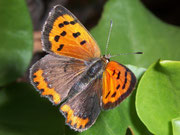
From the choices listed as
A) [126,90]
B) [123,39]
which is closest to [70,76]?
[126,90]

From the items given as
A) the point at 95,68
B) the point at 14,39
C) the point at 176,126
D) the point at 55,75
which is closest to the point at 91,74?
the point at 95,68

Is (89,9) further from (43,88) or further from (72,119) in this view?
(72,119)

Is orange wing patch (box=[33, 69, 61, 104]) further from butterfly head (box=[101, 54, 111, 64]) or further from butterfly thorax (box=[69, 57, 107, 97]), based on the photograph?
butterfly head (box=[101, 54, 111, 64])

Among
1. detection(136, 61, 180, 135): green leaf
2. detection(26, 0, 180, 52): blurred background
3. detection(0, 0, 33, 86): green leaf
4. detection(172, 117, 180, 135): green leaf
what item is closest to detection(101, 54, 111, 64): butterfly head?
detection(136, 61, 180, 135): green leaf

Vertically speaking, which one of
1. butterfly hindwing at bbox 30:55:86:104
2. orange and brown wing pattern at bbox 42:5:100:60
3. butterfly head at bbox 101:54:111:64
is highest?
orange and brown wing pattern at bbox 42:5:100:60

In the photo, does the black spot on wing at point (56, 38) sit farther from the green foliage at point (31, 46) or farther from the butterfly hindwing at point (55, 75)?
the green foliage at point (31, 46)

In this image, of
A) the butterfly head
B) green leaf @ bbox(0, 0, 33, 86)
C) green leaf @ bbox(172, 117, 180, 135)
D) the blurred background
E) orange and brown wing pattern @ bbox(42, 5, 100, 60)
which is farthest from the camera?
the blurred background

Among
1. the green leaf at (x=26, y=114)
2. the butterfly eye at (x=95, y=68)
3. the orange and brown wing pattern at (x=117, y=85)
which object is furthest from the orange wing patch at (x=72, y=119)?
the green leaf at (x=26, y=114)
